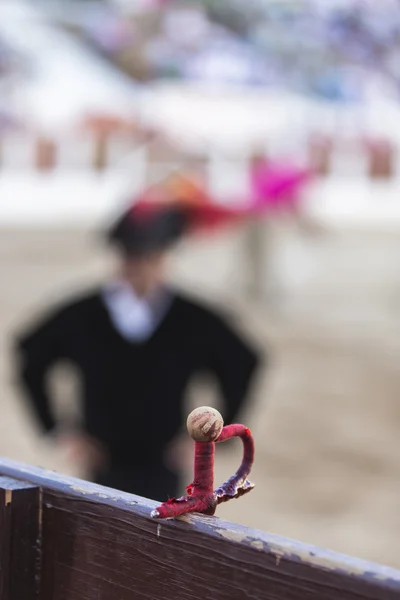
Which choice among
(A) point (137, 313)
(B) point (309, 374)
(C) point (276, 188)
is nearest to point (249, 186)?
(C) point (276, 188)

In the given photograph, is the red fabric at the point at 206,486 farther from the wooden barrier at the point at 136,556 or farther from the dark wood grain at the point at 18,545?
the dark wood grain at the point at 18,545

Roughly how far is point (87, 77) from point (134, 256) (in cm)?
1556

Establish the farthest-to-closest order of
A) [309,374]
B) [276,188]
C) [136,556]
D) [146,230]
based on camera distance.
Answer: [276,188]
[309,374]
[146,230]
[136,556]

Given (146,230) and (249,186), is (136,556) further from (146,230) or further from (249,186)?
(249,186)

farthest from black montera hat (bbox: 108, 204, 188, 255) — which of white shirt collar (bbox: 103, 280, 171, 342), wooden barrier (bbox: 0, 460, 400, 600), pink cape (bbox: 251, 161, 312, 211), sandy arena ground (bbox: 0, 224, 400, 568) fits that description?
pink cape (bbox: 251, 161, 312, 211)

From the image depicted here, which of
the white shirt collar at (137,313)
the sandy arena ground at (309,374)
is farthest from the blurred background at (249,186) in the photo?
the white shirt collar at (137,313)

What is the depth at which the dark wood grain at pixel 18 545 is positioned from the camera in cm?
96

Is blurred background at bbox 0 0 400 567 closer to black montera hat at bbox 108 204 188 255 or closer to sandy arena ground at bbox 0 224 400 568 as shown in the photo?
sandy arena ground at bbox 0 224 400 568

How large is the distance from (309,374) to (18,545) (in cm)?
499

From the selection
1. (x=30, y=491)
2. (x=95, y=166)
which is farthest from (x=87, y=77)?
(x=30, y=491)

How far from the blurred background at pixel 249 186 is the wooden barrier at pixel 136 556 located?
2396 mm

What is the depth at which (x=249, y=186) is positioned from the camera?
7648 millimetres

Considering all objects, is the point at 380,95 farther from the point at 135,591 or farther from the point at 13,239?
the point at 135,591

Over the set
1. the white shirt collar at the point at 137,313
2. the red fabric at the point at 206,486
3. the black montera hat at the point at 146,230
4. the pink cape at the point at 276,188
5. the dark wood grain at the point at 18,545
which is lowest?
the dark wood grain at the point at 18,545
